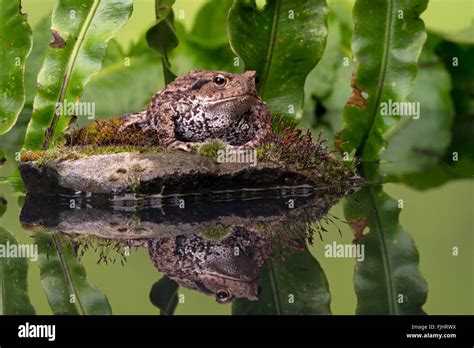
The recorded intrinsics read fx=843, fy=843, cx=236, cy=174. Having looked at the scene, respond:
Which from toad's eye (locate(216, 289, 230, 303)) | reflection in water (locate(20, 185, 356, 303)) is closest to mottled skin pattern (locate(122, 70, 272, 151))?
reflection in water (locate(20, 185, 356, 303))

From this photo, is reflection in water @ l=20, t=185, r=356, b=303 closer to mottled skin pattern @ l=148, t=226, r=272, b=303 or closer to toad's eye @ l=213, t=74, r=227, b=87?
mottled skin pattern @ l=148, t=226, r=272, b=303

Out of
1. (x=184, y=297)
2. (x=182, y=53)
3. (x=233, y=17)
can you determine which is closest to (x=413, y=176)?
(x=233, y=17)

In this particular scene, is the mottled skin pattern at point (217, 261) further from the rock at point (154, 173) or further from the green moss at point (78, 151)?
the green moss at point (78, 151)

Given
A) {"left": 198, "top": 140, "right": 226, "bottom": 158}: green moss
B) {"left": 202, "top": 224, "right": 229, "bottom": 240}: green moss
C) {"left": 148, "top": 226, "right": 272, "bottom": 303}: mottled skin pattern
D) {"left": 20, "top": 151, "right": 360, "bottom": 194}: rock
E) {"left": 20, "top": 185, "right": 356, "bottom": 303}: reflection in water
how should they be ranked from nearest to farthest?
{"left": 148, "top": 226, "right": 272, "bottom": 303}: mottled skin pattern
{"left": 20, "top": 185, "right": 356, "bottom": 303}: reflection in water
{"left": 202, "top": 224, "right": 229, "bottom": 240}: green moss
{"left": 20, "top": 151, "right": 360, "bottom": 194}: rock
{"left": 198, "top": 140, "right": 226, "bottom": 158}: green moss

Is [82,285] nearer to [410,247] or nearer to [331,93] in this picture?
[410,247]

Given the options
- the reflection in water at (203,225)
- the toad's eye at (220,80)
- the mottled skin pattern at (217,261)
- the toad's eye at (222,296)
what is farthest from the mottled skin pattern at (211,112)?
the toad's eye at (222,296)

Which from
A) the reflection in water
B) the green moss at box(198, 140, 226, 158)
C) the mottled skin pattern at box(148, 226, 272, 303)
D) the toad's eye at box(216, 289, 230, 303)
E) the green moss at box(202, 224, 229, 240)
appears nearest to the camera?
the toad's eye at box(216, 289, 230, 303)

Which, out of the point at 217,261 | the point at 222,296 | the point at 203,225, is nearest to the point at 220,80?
the point at 203,225
